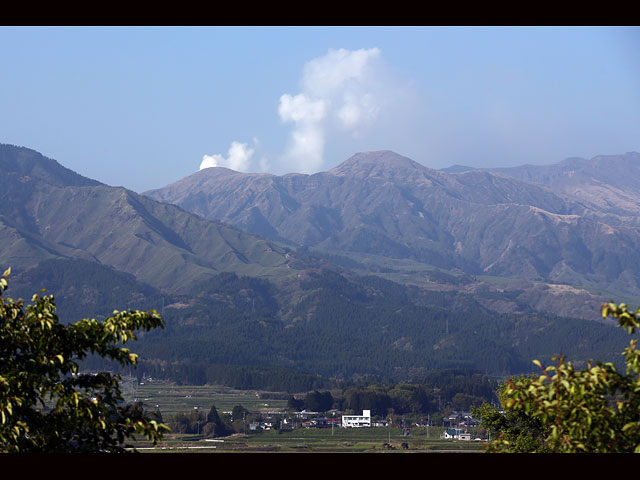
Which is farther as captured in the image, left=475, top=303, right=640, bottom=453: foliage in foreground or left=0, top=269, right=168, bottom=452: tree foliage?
left=0, top=269, right=168, bottom=452: tree foliage

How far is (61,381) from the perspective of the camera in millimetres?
22844

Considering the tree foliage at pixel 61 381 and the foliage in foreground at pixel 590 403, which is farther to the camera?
the tree foliage at pixel 61 381

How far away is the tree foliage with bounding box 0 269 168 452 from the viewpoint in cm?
2175

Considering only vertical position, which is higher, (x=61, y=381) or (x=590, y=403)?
(x=61, y=381)

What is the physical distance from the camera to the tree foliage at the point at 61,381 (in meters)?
21.8

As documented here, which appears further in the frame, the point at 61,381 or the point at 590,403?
the point at 61,381
